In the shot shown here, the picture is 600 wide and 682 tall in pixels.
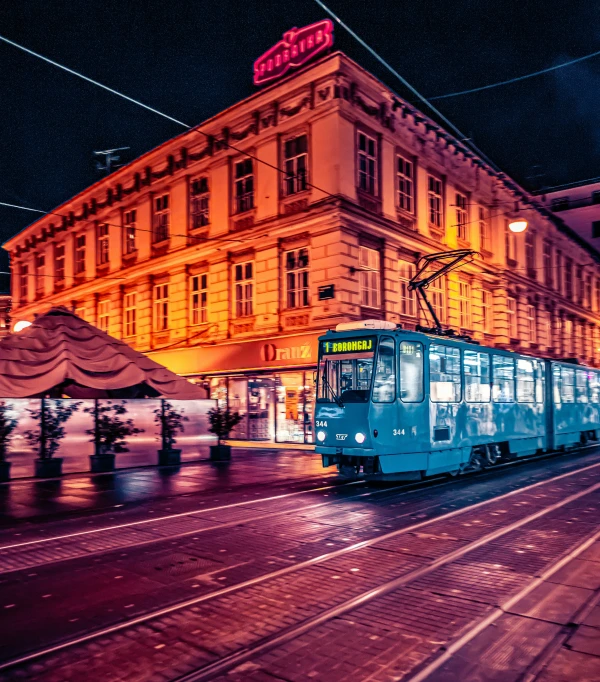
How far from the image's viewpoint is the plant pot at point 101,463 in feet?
55.6

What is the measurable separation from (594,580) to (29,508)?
30.9 feet

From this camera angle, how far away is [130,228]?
103 ft

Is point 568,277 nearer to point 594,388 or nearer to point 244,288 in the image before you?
point 594,388

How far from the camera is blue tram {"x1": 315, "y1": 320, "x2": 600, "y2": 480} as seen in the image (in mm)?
13078

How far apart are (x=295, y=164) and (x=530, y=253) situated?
18708 millimetres

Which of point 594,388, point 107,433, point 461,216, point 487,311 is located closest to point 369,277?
point 461,216

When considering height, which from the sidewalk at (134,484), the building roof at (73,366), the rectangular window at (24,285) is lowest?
the sidewalk at (134,484)

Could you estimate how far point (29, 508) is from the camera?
11.5m

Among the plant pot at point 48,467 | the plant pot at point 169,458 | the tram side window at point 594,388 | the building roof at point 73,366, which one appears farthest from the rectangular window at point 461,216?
the plant pot at point 48,467

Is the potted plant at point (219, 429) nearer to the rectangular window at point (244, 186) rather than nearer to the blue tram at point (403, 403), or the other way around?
the blue tram at point (403, 403)

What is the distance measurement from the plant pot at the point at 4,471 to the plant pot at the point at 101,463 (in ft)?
7.37

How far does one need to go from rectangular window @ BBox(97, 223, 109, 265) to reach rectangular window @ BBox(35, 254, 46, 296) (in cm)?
659

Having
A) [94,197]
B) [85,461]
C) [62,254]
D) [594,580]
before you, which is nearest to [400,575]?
[594,580]

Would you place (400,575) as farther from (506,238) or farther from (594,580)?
(506,238)
